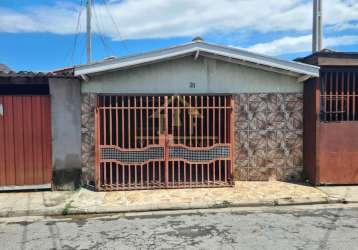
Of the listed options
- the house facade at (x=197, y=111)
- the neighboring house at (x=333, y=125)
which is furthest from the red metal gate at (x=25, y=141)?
the neighboring house at (x=333, y=125)

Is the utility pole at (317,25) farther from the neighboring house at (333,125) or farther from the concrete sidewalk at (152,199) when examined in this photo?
the concrete sidewalk at (152,199)

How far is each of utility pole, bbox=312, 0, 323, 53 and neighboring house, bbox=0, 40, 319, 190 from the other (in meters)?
3.10

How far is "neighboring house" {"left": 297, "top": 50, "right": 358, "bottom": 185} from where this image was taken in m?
8.22

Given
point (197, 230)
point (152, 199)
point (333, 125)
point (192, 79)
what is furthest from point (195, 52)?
point (197, 230)

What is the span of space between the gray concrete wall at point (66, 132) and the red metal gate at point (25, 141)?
0.17 meters

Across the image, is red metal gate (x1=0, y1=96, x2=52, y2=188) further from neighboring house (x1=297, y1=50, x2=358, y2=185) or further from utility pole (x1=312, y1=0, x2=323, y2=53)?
utility pole (x1=312, y1=0, x2=323, y2=53)

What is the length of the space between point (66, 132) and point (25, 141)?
3.17 feet

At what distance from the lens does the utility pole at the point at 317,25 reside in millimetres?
10712

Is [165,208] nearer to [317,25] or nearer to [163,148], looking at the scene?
[163,148]

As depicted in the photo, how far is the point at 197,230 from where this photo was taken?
5516mm

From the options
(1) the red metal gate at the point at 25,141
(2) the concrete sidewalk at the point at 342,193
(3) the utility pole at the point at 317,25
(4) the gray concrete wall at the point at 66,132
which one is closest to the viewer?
(2) the concrete sidewalk at the point at 342,193

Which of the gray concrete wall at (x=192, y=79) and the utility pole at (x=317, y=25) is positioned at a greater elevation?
the utility pole at (x=317, y=25)

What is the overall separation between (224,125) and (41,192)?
4.88 meters

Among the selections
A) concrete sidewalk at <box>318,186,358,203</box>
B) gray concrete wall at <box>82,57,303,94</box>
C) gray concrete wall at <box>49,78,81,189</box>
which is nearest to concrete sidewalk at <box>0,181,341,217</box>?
concrete sidewalk at <box>318,186,358,203</box>
